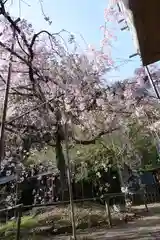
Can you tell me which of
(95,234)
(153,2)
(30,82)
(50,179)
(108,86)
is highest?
(108,86)

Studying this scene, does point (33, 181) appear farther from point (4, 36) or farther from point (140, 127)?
point (4, 36)

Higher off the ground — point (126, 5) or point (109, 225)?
point (126, 5)

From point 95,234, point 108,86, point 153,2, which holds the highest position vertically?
point 108,86

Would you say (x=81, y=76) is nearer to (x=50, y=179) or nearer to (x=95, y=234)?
(x=95, y=234)

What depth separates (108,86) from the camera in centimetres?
903

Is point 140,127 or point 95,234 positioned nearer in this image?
point 95,234

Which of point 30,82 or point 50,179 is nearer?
point 30,82

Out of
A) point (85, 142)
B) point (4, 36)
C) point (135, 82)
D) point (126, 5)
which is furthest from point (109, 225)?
point (126, 5)

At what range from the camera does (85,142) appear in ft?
36.2

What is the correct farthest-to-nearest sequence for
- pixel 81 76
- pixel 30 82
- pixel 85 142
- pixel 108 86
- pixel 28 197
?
pixel 28 197, pixel 85 142, pixel 108 86, pixel 81 76, pixel 30 82

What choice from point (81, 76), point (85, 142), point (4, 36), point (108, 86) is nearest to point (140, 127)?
point (85, 142)

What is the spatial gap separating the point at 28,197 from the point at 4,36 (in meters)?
10.5

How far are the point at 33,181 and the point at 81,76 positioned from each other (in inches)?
348

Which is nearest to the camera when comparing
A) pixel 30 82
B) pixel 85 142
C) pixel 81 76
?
pixel 30 82
